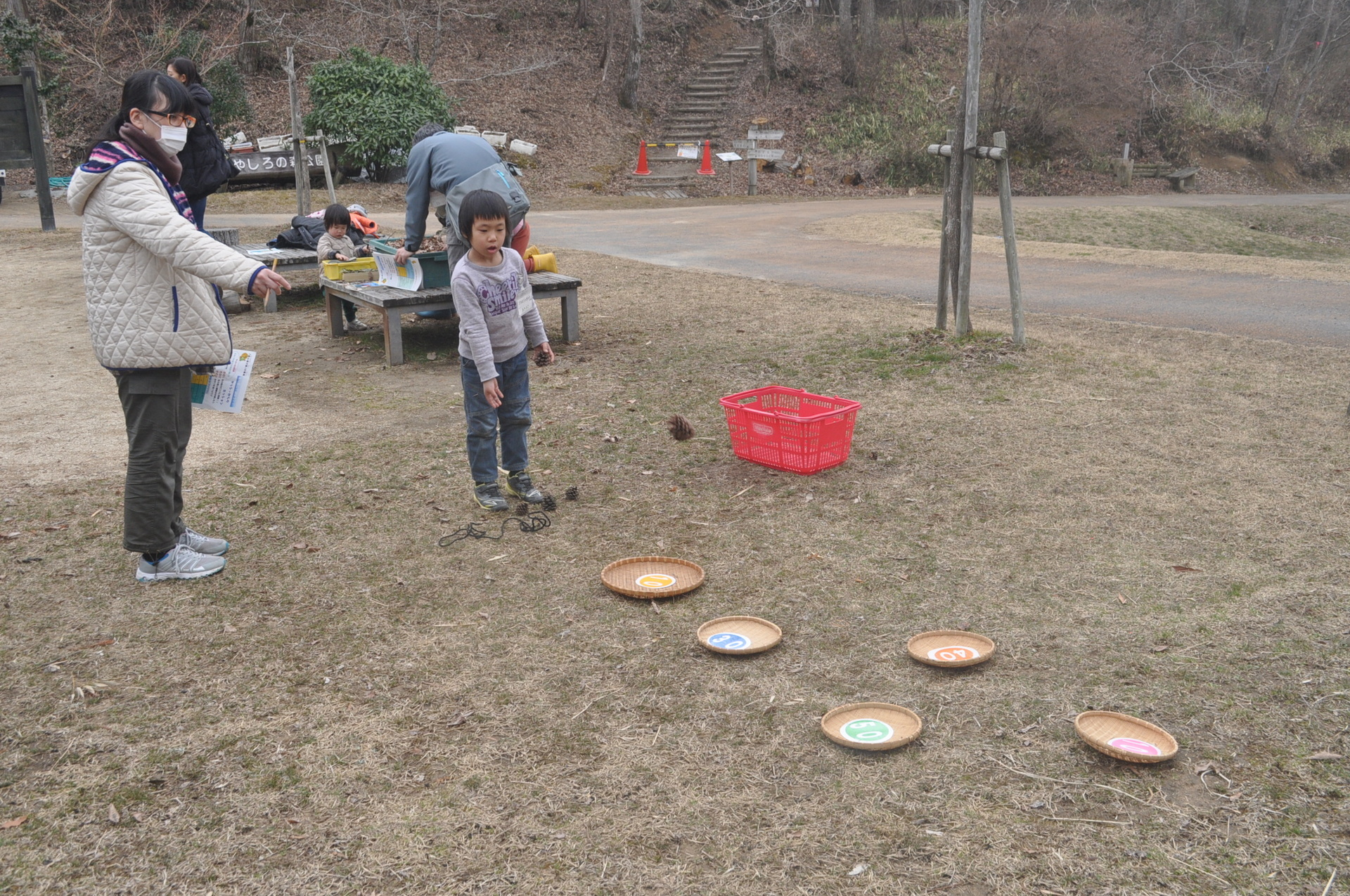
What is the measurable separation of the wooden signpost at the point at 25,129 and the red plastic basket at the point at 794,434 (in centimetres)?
1382

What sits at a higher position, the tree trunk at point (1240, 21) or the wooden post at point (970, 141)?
the tree trunk at point (1240, 21)

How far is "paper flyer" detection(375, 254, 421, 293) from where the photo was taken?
8508mm

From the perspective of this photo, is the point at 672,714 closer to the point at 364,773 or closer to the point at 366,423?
the point at 364,773

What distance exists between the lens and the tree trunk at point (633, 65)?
26.8 metres

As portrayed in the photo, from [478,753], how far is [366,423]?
4121mm

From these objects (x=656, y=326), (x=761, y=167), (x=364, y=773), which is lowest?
(x=364, y=773)

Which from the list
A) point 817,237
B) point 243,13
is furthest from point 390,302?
point 243,13

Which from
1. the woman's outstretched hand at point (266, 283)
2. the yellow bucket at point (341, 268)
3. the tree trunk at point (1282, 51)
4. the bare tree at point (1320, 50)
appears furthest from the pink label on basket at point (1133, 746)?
the bare tree at point (1320, 50)

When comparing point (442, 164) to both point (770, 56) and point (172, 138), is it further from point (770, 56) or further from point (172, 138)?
point (770, 56)

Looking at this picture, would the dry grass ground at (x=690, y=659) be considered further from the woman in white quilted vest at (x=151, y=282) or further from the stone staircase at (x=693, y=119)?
the stone staircase at (x=693, y=119)

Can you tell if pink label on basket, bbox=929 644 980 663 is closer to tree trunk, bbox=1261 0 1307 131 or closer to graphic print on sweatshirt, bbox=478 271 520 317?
graphic print on sweatshirt, bbox=478 271 520 317

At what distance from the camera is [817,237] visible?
637 inches

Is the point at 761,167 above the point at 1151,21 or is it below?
below

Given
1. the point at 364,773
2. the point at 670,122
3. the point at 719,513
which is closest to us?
the point at 364,773
